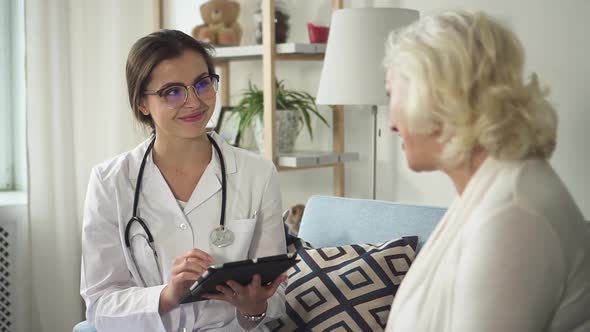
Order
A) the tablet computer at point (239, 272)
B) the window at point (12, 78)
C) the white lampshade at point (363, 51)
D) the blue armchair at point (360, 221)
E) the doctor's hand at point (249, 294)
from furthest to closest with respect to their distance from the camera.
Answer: the window at point (12, 78) → the white lampshade at point (363, 51) → the blue armchair at point (360, 221) → the doctor's hand at point (249, 294) → the tablet computer at point (239, 272)

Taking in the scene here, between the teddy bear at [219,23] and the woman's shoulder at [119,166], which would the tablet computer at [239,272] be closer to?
the woman's shoulder at [119,166]

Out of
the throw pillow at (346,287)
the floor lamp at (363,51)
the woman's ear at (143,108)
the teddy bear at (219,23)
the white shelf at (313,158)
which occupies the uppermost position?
the teddy bear at (219,23)

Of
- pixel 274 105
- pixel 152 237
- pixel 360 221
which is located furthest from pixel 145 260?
pixel 274 105

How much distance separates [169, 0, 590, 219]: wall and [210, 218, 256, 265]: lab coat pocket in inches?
31.2

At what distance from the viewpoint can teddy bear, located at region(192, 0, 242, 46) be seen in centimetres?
300

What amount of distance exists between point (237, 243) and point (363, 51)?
0.87 meters

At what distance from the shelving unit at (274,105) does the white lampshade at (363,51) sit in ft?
1.29

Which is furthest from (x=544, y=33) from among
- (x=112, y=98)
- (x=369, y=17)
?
(x=112, y=98)

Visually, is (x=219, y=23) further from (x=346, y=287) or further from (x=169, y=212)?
(x=346, y=287)

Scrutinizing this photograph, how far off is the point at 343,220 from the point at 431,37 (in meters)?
1.14

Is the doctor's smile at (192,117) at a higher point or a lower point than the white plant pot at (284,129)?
higher

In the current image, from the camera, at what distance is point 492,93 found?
3.14 ft

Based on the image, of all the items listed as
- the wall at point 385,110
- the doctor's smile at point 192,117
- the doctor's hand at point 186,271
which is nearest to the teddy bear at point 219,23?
the wall at point 385,110

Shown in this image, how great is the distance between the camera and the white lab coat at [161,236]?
1.70 meters
